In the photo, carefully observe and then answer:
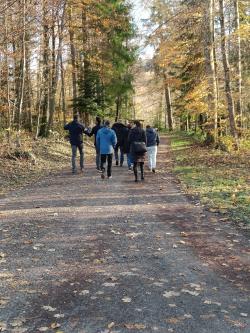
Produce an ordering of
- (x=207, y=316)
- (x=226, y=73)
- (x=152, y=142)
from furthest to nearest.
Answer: (x=226, y=73), (x=152, y=142), (x=207, y=316)

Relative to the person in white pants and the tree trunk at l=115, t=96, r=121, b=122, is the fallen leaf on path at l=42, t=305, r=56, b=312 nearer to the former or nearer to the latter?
the person in white pants

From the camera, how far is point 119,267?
20.9 ft

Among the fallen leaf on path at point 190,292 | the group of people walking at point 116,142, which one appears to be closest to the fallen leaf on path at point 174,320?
the fallen leaf on path at point 190,292

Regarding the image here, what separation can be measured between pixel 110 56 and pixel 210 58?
13136mm

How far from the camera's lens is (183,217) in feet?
31.5

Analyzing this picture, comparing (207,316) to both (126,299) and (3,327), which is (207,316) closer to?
(126,299)

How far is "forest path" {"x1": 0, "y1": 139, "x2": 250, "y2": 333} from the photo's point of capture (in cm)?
473

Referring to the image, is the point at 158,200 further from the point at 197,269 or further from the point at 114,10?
the point at 114,10

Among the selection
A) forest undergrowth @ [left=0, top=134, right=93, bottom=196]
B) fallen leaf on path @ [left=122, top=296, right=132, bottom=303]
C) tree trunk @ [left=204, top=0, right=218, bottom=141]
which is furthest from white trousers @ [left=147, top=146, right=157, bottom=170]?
fallen leaf on path @ [left=122, top=296, right=132, bottom=303]

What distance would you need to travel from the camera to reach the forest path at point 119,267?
4.73 meters

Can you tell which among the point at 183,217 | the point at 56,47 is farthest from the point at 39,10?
the point at 183,217

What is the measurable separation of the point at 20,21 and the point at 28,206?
1448 centimetres

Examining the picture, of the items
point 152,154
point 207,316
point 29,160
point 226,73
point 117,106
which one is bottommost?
point 207,316

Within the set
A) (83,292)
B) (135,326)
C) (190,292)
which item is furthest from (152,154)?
(135,326)
